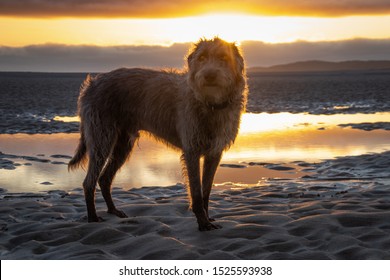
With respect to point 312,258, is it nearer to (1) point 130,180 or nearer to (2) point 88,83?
(2) point 88,83

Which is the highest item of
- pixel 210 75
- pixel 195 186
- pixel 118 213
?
pixel 210 75

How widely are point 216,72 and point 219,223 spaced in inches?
78.4

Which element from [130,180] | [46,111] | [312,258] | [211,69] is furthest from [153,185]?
[46,111]

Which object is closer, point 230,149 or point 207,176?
point 207,176

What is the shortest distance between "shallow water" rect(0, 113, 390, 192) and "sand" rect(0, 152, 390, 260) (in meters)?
1.15

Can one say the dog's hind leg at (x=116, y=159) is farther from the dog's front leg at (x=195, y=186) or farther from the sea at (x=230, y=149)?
the sea at (x=230, y=149)

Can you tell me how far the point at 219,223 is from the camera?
288 inches

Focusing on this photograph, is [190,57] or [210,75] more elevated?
[190,57]

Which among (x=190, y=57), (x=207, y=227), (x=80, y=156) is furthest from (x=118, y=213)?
(x=190, y=57)

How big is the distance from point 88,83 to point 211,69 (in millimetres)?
2455

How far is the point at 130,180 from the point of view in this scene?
11.2 metres

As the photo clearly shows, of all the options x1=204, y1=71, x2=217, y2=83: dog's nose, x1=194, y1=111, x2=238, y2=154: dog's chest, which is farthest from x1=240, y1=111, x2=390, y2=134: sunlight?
x1=204, y1=71, x2=217, y2=83: dog's nose

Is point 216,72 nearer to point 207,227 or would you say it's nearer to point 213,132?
point 213,132

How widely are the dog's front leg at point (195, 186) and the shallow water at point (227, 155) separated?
3.48m
